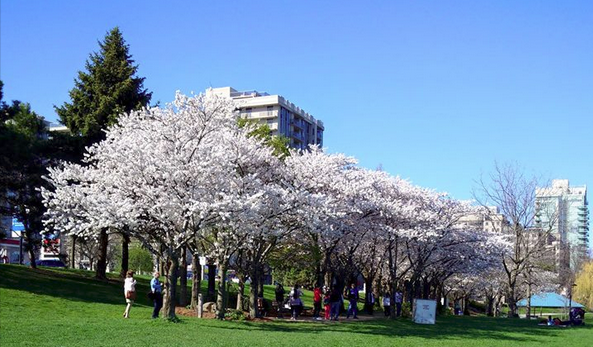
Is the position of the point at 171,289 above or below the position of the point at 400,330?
above

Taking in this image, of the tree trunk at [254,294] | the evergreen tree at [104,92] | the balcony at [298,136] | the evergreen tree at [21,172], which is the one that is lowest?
the tree trunk at [254,294]

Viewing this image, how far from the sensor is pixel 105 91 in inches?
1501

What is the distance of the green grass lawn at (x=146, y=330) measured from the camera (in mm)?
17156

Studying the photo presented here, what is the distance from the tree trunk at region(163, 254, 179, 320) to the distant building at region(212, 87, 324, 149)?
268 ft

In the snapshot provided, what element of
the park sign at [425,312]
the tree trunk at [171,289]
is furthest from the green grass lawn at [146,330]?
the park sign at [425,312]

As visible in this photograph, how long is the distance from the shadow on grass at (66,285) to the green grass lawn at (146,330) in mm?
54

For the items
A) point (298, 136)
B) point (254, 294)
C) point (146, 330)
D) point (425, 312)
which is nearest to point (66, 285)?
point (254, 294)

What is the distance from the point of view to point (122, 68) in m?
38.5

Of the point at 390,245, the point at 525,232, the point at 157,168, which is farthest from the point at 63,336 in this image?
the point at 525,232

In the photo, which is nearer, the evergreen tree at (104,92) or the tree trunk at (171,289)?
the tree trunk at (171,289)

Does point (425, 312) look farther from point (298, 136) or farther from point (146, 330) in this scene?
point (298, 136)

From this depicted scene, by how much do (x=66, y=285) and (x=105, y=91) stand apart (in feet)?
37.4

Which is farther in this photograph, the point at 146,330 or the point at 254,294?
the point at 254,294

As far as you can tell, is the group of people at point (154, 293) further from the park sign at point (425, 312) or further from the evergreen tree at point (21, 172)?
the park sign at point (425, 312)
